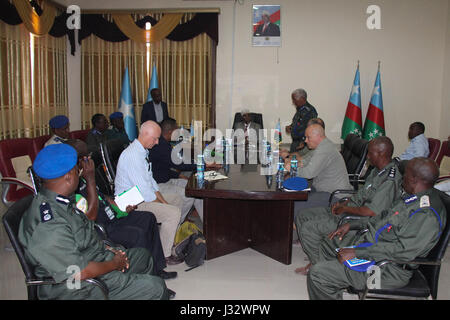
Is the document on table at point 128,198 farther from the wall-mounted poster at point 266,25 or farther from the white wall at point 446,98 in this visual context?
the white wall at point 446,98

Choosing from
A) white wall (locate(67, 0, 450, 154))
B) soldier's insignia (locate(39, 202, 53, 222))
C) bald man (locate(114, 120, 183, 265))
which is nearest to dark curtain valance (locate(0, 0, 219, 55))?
white wall (locate(67, 0, 450, 154))

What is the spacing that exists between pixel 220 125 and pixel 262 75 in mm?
1231

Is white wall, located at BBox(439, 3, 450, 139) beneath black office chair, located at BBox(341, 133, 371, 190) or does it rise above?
above

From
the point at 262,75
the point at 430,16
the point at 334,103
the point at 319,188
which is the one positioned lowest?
the point at 319,188

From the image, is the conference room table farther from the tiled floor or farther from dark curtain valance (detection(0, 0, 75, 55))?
dark curtain valance (detection(0, 0, 75, 55))

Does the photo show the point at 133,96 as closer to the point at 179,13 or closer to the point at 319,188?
the point at 179,13

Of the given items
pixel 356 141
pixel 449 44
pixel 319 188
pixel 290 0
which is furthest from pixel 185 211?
pixel 449 44

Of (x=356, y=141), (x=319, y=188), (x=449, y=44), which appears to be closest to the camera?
(x=319, y=188)

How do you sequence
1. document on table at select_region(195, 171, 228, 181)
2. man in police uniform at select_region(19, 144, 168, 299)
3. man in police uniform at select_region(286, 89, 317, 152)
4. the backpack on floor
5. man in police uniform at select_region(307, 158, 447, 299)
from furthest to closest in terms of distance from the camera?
1. man in police uniform at select_region(286, 89, 317, 152)
2. document on table at select_region(195, 171, 228, 181)
3. the backpack on floor
4. man in police uniform at select_region(307, 158, 447, 299)
5. man in police uniform at select_region(19, 144, 168, 299)

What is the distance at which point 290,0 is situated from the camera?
6.84 meters

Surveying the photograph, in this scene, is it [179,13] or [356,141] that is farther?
[179,13]

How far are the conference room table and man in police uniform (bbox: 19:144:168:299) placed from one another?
3.79 ft

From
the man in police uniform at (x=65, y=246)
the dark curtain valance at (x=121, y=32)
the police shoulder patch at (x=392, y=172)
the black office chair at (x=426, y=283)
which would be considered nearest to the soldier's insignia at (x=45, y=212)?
the man in police uniform at (x=65, y=246)

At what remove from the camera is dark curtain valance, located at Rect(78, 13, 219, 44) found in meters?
6.83
